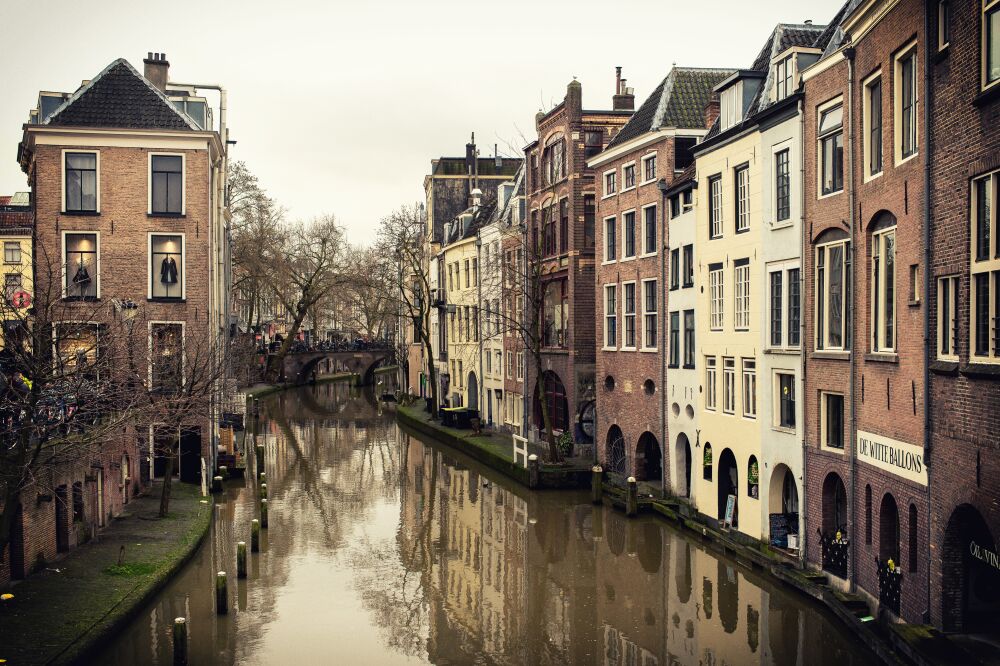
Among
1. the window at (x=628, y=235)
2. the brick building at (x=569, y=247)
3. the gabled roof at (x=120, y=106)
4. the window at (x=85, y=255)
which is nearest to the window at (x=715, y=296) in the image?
the window at (x=628, y=235)

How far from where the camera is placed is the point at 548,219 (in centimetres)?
4516

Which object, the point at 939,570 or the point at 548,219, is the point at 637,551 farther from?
the point at 548,219

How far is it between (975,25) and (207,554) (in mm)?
21796

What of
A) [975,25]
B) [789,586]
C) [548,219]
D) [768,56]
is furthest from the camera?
[548,219]

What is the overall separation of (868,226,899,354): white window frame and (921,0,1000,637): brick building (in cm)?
222

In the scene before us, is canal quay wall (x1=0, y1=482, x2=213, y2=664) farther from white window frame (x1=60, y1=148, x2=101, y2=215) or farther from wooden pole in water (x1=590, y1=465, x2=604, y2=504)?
wooden pole in water (x1=590, y1=465, x2=604, y2=504)

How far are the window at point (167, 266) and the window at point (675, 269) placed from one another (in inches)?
685

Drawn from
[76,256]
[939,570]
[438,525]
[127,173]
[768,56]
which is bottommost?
[438,525]

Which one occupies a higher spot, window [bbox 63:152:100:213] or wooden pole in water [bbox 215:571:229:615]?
window [bbox 63:152:100:213]

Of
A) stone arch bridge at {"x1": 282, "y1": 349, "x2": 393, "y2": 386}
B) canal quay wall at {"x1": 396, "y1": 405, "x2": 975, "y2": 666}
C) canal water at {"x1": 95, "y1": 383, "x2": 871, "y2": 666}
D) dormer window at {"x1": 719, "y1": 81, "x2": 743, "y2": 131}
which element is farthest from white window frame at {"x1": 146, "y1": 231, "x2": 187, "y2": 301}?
stone arch bridge at {"x1": 282, "y1": 349, "x2": 393, "y2": 386}

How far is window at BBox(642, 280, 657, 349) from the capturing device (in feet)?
114

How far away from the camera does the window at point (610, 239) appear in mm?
37969

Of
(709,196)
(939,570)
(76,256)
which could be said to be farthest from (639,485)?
(76,256)

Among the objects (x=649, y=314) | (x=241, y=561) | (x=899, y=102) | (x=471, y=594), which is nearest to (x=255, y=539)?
(x=241, y=561)
